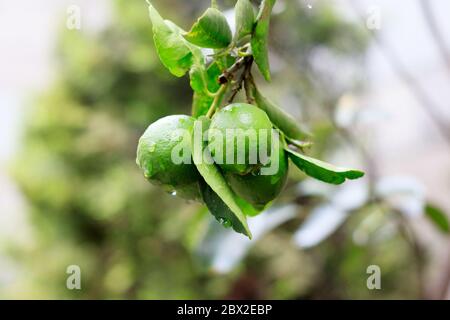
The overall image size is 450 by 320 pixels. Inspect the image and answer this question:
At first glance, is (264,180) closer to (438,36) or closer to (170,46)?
(170,46)

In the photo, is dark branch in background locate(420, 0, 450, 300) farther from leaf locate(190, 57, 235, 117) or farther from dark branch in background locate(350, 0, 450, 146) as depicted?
leaf locate(190, 57, 235, 117)

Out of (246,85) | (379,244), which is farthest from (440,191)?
(246,85)

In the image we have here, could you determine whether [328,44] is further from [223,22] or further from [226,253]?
[223,22]

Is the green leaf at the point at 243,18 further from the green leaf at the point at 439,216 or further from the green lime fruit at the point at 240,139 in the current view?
the green leaf at the point at 439,216

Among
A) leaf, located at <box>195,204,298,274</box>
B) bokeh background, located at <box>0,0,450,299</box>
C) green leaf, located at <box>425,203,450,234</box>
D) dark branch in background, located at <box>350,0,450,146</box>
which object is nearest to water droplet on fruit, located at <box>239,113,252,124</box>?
leaf, located at <box>195,204,298,274</box>

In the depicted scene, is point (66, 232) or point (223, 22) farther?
point (66, 232)

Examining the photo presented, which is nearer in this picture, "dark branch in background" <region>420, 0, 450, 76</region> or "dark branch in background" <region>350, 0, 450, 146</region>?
"dark branch in background" <region>420, 0, 450, 76</region>

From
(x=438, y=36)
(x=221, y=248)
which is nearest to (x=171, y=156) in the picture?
(x=221, y=248)
